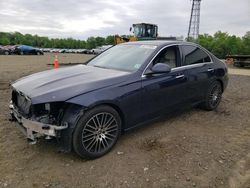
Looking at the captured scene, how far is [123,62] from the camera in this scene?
4828 mm

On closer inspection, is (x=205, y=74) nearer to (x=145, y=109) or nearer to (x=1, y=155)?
(x=145, y=109)

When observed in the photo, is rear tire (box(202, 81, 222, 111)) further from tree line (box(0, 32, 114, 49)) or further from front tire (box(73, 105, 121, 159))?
tree line (box(0, 32, 114, 49))

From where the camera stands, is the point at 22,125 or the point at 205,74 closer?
the point at 22,125

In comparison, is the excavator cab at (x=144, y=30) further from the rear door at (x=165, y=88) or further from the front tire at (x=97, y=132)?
the front tire at (x=97, y=132)

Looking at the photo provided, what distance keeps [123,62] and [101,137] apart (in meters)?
1.49

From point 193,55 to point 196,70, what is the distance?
0.35 m

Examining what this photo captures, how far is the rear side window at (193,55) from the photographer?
544 cm

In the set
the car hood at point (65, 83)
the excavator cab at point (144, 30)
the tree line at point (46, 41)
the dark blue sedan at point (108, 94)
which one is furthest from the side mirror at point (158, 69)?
the tree line at point (46, 41)

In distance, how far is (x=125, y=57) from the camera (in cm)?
495

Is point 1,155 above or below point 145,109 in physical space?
below

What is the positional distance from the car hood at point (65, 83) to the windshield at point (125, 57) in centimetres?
24

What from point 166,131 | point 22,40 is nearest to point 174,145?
point 166,131

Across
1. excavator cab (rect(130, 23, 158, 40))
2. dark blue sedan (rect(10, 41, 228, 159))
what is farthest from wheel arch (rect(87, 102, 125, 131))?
excavator cab (rect(130, 23, 158, 40))

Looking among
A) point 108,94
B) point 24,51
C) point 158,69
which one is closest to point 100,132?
point 108,94
